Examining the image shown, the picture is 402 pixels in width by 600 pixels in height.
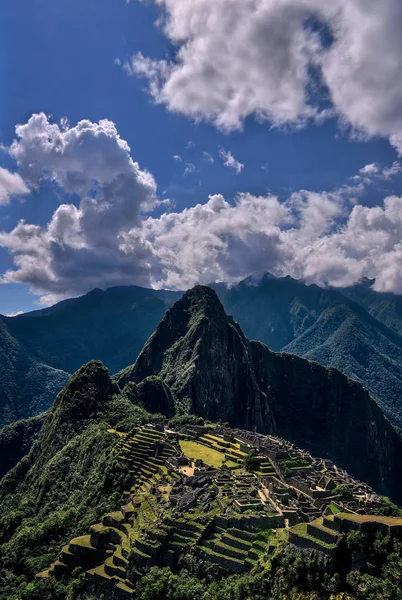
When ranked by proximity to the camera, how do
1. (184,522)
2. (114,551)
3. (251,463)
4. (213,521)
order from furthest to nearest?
(251,463), (114,551), (184,522), (213,521)

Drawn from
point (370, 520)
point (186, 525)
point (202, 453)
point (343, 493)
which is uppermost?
point (202, 453)

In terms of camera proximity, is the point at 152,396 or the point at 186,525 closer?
the point at 186,525

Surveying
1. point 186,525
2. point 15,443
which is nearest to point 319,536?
point 186,525

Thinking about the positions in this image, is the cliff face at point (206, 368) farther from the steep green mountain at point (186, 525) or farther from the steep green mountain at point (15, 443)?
the steep green mountain at point (186, 525)

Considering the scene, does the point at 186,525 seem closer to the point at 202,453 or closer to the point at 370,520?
the point at 370,520

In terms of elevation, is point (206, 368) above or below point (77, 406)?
above

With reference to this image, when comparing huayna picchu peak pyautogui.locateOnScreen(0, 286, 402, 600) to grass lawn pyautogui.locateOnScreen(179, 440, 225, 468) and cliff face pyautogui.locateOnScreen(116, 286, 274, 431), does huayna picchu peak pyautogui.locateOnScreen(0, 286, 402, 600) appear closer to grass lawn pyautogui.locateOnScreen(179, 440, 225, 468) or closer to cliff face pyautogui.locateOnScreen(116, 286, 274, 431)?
grass lawn pyautogui.locateOnScreen(179, 440, 225, 468)

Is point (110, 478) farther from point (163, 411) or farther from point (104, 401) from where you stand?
point (163, 411)
